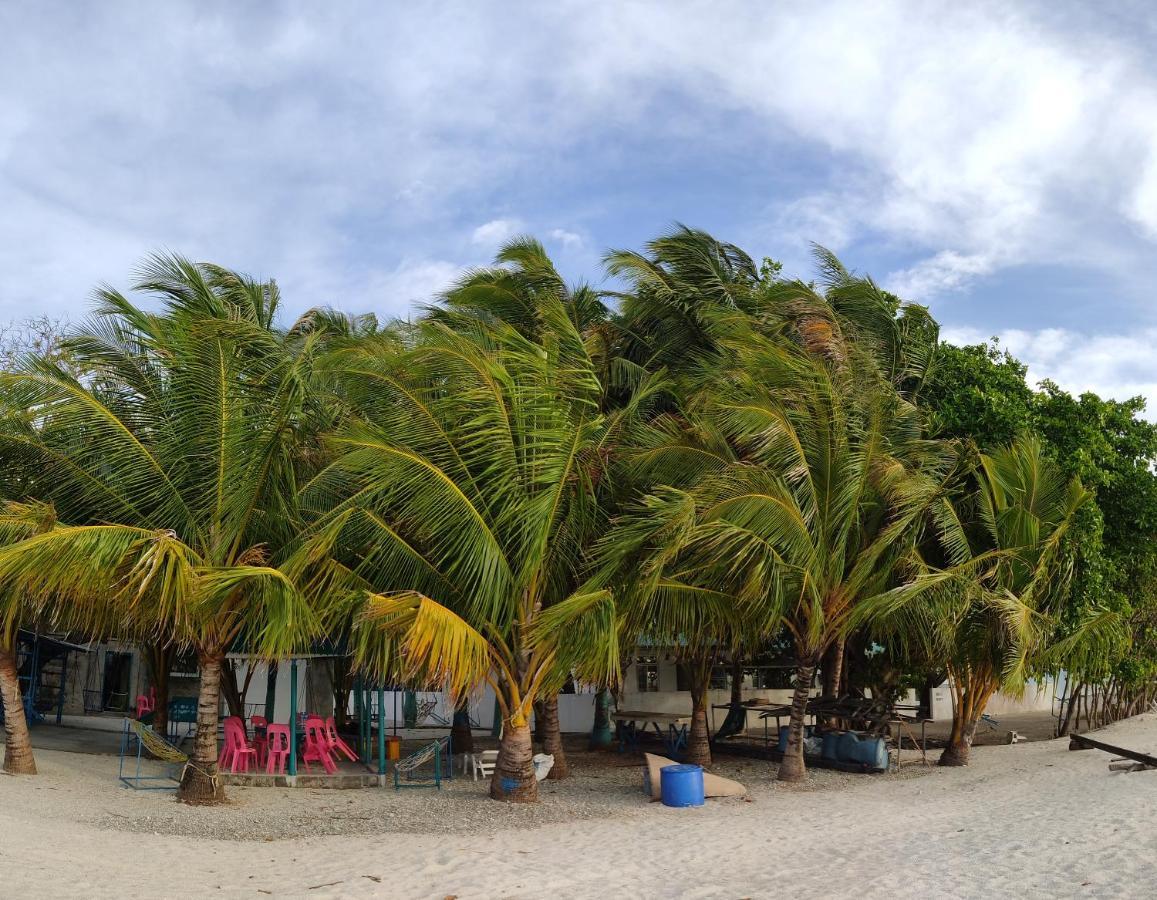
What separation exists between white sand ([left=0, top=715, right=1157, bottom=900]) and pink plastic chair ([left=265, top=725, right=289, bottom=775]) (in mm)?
969

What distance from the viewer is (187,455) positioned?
11.1 metres

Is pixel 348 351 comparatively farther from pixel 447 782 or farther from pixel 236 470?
pixel 447 782

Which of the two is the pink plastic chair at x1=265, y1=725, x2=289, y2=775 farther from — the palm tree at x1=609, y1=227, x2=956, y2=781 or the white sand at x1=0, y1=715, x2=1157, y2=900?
the palm tree at x1=609, y1=227, x2=956, y2=781

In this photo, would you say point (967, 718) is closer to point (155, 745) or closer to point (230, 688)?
point (155, 745)

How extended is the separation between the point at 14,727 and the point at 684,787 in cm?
874

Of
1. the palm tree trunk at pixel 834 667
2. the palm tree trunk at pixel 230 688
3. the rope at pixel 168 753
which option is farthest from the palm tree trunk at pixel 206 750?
the palm tree trunk at pixel 834 667

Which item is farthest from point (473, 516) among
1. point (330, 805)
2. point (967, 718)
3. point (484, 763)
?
point (967, 718)

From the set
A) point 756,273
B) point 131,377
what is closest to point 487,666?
point 131,377

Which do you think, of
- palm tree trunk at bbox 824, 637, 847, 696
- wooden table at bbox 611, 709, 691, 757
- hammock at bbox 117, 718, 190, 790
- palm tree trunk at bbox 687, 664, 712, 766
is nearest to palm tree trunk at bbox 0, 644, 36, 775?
hammock at bbox 117, 718, 190, 790

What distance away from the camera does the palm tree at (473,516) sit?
33.3 ft

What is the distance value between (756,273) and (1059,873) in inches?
492

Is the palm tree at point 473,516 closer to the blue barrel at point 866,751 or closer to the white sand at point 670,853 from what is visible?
the white sand at point 670,853

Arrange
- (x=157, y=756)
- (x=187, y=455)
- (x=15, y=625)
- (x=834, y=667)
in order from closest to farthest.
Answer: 1. (x=187, y=455)
2. (x=15, y=625)
3. (x=157, y=756)
4. (x=834, y=667)

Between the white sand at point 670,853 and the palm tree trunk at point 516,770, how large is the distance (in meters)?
0.67
